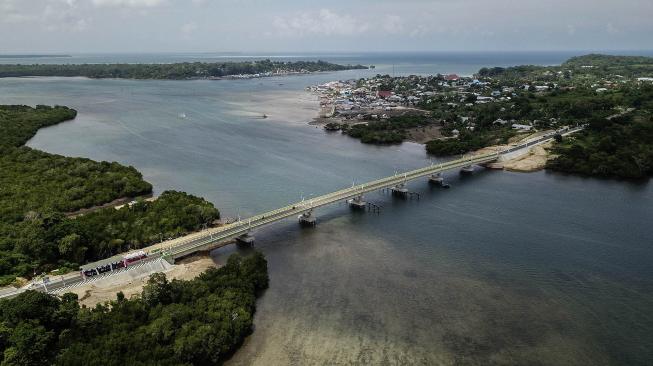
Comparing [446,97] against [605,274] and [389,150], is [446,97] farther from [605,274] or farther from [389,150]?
[605,274]

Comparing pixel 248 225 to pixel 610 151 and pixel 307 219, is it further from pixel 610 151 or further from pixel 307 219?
pixel 610 151

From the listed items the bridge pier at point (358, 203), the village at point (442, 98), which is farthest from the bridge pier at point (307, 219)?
the village at point (442, 98)

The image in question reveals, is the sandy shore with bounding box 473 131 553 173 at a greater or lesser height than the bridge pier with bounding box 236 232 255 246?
greater

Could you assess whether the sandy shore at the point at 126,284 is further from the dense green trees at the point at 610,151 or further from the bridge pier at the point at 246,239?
the dense green trees at the point at 610,151

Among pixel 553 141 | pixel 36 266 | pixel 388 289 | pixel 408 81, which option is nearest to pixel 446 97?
pixel 408 81

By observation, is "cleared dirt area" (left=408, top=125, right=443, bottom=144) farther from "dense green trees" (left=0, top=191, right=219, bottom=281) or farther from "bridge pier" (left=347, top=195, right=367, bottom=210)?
"dense green trees" (left=0, top=191, right=219, bottom=281)

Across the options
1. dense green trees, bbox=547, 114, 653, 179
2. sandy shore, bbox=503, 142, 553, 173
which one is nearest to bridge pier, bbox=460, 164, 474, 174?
sandy shore, bbox=503, 142, 553, 173
